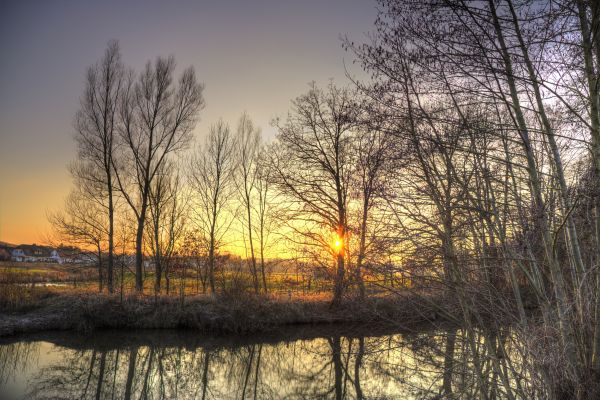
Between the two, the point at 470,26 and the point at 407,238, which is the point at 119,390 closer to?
the point at 407,238

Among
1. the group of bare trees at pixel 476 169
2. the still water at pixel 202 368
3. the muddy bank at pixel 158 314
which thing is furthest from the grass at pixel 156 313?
the group of bare trees at pixel 476 169

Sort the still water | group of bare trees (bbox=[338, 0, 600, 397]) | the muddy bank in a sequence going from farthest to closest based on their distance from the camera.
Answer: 1. the muddy bank
2. the still water
3. group of bare trees (bbox=[338, 0, 600, 397])

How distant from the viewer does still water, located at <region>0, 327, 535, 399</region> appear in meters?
9.66

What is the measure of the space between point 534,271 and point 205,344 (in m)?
12.7

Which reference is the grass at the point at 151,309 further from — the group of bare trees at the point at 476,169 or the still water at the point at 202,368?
the group of bare trees at the point at 476,169

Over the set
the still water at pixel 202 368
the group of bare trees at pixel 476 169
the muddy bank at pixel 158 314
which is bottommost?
the still water at pixel 202 368

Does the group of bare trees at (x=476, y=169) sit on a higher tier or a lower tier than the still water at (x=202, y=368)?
higher

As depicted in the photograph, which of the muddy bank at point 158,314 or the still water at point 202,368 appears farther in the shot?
the muddy bank at point 158,314

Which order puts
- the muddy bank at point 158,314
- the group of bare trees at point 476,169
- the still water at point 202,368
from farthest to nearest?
the muddy bank at point 158,314
the still water at point 202,368
the group of bare trees at point 476,169

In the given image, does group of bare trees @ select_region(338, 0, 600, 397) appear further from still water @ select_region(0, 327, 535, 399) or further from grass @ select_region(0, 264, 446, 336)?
grass @ select_region(0, 264, 446, 336)

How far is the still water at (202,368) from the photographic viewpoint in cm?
966

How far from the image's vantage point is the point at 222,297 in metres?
18.8

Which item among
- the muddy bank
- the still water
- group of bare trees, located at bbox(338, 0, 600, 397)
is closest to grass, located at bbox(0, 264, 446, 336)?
the muddy bank

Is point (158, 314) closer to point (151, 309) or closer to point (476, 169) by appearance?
point (151, 309)
